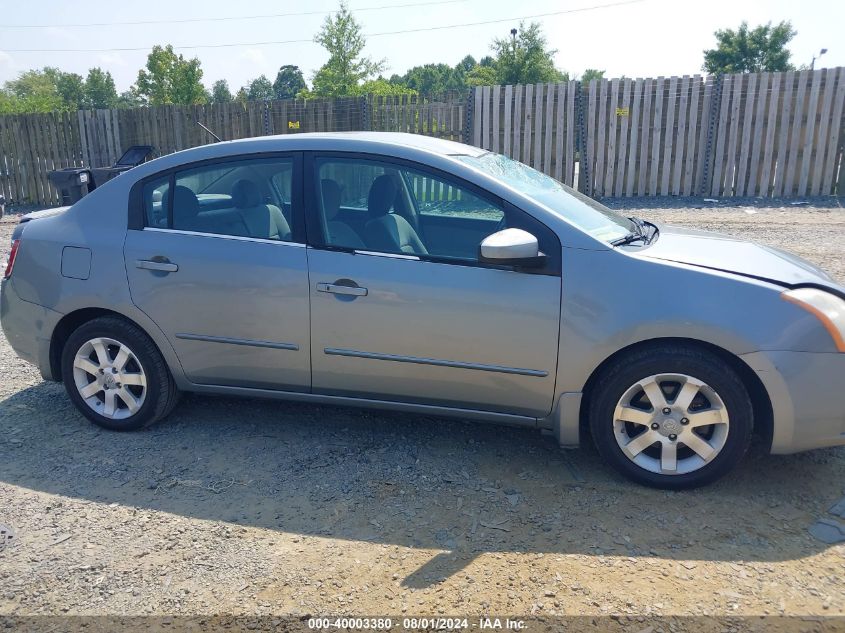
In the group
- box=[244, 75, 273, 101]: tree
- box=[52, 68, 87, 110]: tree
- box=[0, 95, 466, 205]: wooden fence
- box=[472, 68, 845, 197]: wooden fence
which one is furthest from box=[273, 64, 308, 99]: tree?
box=[472, 68, 845, 197]: wooden fence

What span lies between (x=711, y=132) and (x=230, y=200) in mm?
11573

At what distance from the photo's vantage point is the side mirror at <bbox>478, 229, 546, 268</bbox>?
3.38m

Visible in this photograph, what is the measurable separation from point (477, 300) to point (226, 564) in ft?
5.59

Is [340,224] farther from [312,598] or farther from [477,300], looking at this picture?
[312,598]

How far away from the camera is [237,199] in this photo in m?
4.09

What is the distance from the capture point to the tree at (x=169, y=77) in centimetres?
4325

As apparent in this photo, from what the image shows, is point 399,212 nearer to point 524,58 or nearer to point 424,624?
point 424,624

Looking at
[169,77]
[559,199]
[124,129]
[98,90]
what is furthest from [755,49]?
[98,90]

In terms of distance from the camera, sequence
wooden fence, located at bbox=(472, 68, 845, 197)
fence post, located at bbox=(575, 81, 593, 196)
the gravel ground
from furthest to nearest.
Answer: fence post, located at bbox=(575, 81, 593, 196) → wooden fence, located at bbox=(472, 68, 845, 197) → the gravel ground

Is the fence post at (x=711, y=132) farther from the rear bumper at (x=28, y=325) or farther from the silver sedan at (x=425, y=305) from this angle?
the rear bumper at (x=28, y=325)

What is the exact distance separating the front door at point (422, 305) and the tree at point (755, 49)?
48.2 metres

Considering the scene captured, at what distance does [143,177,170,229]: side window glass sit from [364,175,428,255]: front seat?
1.24m

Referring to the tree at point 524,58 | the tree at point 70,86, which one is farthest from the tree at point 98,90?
the tree at point 524,58

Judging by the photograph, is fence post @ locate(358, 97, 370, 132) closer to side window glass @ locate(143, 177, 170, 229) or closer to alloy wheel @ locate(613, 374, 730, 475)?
side window glass @ locate(143, 177, 170, 229)
